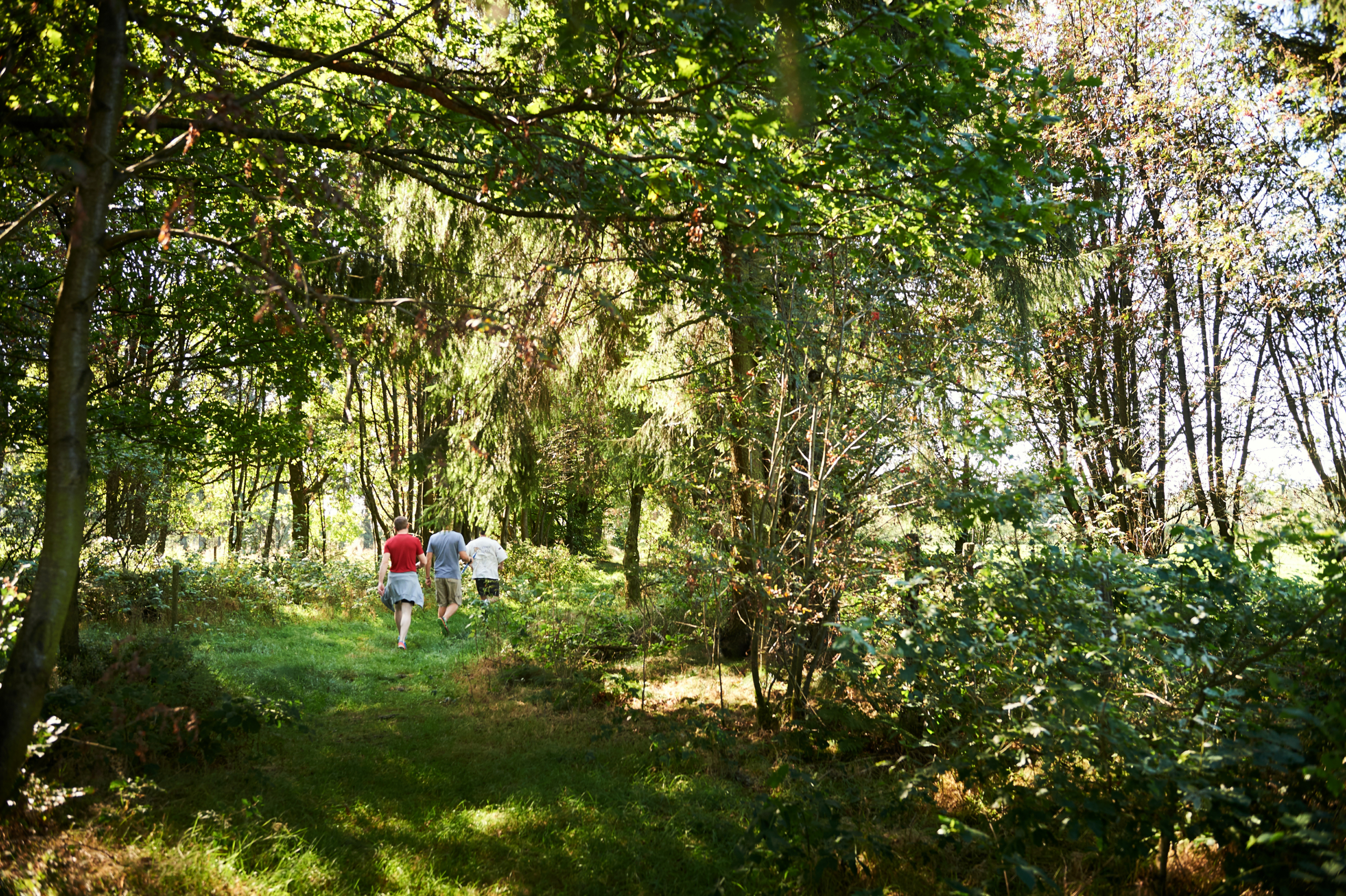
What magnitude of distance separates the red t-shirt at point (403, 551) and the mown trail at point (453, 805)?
2.66 meters

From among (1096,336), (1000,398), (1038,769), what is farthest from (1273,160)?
(1038,769)

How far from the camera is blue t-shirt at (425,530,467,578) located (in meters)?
11.4

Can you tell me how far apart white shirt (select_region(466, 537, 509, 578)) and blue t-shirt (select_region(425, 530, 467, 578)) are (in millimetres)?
418

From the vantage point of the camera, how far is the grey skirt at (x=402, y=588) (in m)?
10.4

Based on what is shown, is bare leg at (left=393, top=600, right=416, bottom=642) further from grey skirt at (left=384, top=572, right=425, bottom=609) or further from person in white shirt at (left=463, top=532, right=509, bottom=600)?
person in white shirt at (left=463, top=532, right=509, bottom=600)

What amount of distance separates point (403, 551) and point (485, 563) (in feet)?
6.15

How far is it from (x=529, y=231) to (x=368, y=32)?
322cm

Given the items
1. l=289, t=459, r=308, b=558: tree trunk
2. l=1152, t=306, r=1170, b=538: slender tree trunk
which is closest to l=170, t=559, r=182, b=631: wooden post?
l=289, t=459, r=308, b=558: tree trunk

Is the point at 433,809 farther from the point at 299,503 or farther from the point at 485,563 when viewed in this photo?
the point at 299,503

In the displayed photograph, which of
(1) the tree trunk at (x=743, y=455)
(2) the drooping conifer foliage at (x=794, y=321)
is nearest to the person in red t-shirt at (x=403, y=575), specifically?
(2) the drooping conifer foliage at (x=794, y=321)

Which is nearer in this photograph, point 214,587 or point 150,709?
point 150,709

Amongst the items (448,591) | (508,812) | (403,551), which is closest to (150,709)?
(508,812)

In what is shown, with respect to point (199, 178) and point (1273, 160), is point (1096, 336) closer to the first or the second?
point (1273, 160)

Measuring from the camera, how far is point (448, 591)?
11742 millimetres
